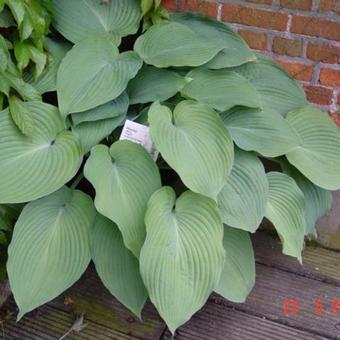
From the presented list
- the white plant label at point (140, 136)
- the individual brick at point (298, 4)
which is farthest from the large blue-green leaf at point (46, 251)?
the individual brick at point (298, 4)

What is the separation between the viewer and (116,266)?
177 cm

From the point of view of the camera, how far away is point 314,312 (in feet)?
Answer: 6.36

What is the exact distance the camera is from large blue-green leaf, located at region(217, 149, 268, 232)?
70.1 inches

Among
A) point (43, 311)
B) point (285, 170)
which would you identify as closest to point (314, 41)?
point (285, 170)

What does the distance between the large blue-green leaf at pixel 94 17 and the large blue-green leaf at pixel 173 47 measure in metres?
0.10

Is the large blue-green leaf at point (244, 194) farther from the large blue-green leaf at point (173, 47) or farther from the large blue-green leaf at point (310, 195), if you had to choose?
the large blue-green leaf at point (173, 47)

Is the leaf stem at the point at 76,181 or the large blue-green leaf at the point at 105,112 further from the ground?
the large blue-green leaf at the point at 105,112

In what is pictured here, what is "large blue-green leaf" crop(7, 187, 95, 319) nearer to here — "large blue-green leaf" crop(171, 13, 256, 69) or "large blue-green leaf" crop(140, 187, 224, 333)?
"large blue-green leaf" crop(140, 187, 224, 333)

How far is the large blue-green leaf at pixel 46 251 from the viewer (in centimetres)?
172

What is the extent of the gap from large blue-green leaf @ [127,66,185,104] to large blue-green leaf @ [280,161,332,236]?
455 millimetres

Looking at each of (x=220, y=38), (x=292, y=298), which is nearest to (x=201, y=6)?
(x=220, y=38)

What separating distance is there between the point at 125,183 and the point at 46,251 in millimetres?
296

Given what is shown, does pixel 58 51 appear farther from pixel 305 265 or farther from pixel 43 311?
pixel 305 265

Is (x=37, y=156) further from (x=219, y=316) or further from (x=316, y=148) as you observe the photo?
(x=316, y=148)
